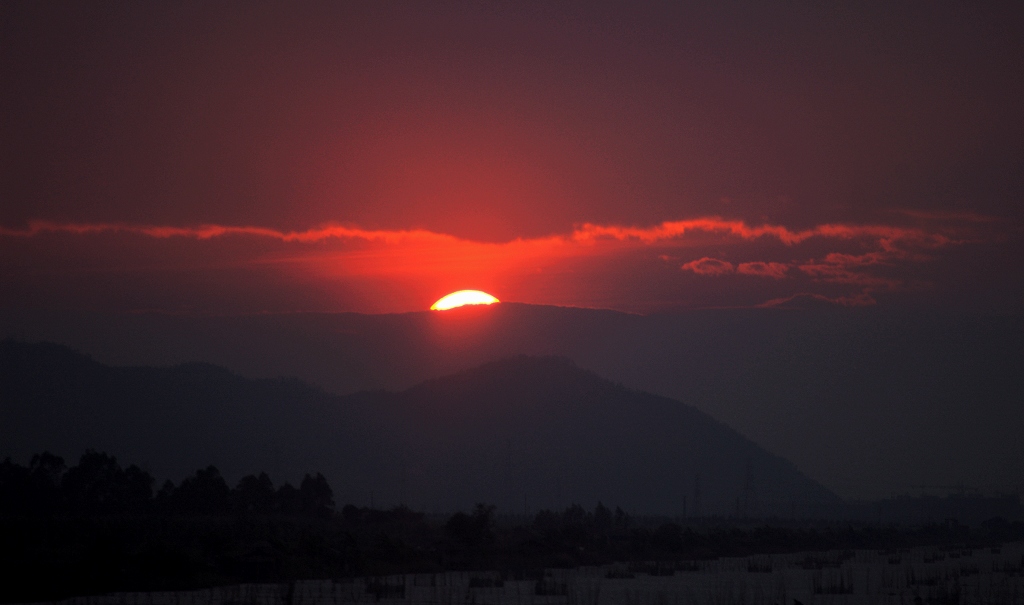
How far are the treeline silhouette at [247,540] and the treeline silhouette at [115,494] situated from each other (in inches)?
4.5

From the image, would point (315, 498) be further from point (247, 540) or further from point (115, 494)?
point (247, 540)

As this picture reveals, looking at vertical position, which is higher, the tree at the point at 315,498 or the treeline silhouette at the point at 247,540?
the tree at the point at 315,498

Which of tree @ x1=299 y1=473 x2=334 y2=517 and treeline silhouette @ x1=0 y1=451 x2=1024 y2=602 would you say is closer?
treeline silhouette @ x1=0 y1=451 x2=1024 y2=602

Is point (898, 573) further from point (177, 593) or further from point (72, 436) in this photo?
point (72, 436)

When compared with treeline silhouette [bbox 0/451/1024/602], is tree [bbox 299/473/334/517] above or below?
above

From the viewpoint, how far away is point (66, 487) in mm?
69188

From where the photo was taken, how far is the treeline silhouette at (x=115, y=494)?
6619cm

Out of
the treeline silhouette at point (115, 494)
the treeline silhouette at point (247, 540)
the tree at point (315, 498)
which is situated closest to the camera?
the treeline silhouette at point (247, 540)

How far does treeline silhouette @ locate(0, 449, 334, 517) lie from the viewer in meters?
66.2

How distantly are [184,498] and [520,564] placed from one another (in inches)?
1274

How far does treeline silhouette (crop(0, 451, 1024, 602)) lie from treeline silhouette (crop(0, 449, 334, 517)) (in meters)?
0.11

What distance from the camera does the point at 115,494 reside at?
230 ft

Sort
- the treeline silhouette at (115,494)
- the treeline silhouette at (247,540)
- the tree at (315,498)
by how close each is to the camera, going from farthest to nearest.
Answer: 1. the tree at (315,498)
2. the treeline silhouette at (115,494)
3. the treeline silhouette at (247,540)

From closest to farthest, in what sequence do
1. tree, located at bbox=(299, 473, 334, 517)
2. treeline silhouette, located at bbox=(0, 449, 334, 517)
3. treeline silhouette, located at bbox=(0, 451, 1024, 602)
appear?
treeline silhouette, located at bbox=(0, 451, 1024, 602), treeline silhouette, located at bbox=(0, 449, 334, 517), tree, located at bbox=(299, 473, 334, 517)
